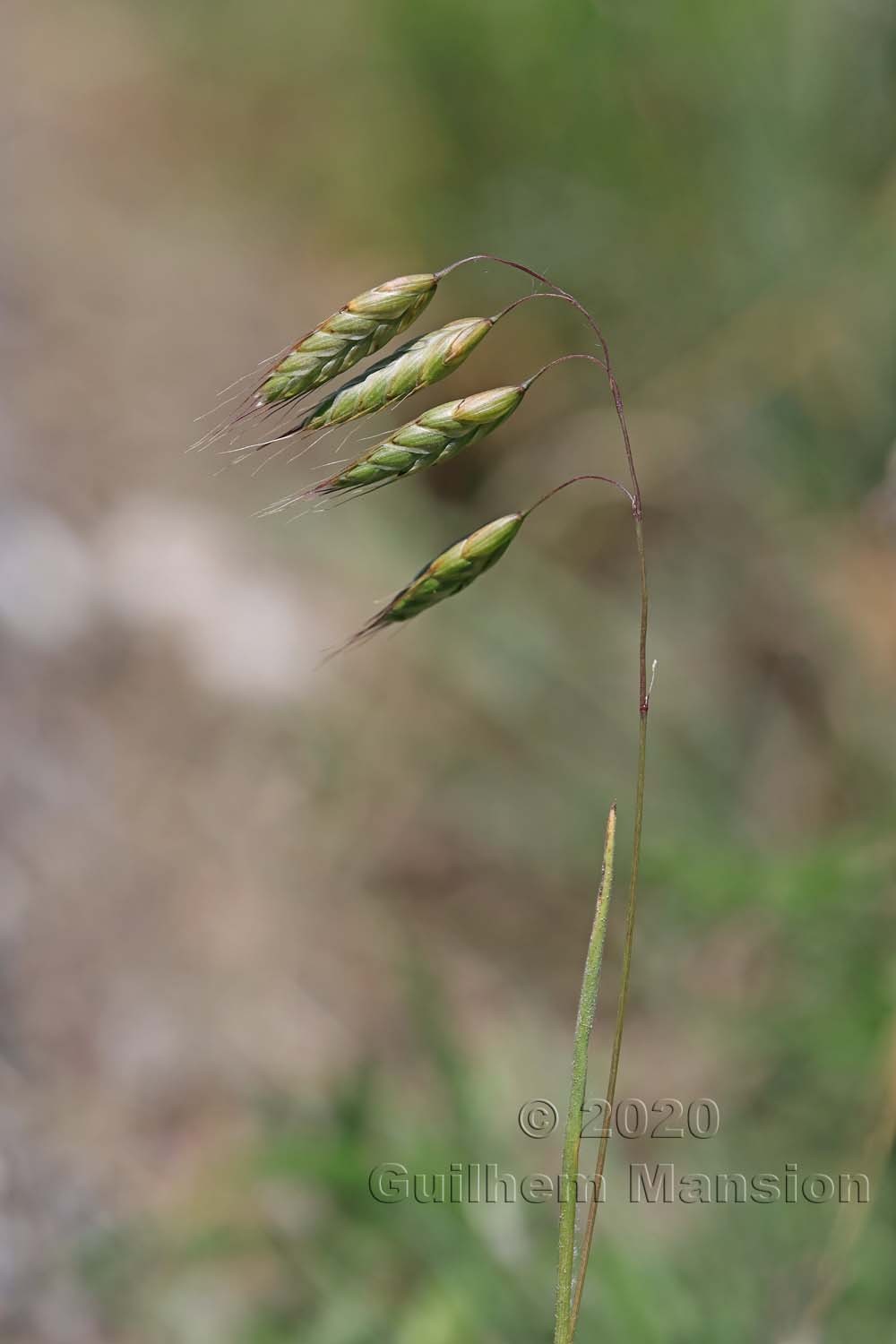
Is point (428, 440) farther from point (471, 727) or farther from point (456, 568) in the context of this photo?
point (471, 727)

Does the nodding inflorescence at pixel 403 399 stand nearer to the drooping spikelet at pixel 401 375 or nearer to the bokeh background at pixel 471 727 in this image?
the drooping spikelet at pixel 401 375

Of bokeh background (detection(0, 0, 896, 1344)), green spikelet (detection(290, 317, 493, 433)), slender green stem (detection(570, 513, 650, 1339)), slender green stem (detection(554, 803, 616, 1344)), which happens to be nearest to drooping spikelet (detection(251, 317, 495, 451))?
green spikelet (detection(290, 317, 493, 433))

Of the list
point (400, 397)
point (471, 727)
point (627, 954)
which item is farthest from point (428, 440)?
point (471, 727)

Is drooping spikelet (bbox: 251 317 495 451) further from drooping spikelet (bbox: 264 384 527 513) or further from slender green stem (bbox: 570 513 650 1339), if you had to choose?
slender green stem (bbox: 570 513 650 1339)

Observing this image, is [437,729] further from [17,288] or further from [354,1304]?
[17,288]

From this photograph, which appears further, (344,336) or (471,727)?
(471,727)

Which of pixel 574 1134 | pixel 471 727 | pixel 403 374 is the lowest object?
pixel 471 727
